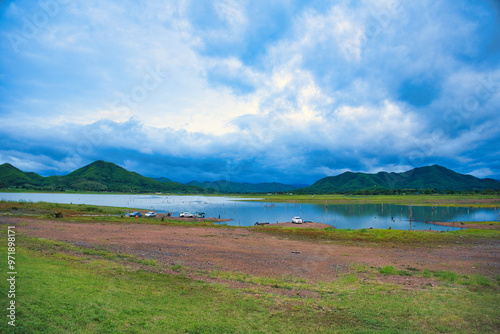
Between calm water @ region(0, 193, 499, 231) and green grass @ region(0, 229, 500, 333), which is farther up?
green grass @ region(0, 229, 500, 333)

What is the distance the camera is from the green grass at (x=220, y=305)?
23.4 ft

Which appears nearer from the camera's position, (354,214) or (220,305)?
(220,305)

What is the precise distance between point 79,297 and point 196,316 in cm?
358

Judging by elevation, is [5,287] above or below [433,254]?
above

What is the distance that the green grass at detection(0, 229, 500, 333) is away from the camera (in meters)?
7.14

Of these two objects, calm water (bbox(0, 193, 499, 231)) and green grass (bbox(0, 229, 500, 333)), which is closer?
green grass (bbox(0, 229, 500, 333))

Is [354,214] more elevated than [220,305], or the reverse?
[220,305]

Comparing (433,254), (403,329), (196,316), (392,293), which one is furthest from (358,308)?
(433,254)

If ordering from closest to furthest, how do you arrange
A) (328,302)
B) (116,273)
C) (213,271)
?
(328,302)
(116,273)
(213,271)

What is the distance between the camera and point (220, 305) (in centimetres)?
895

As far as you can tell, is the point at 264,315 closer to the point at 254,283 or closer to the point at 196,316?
the point at 196,316

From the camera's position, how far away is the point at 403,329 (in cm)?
760

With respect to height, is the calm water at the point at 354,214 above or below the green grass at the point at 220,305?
below

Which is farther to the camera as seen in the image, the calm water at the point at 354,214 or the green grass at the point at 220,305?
the calm water at the point at 354,214
